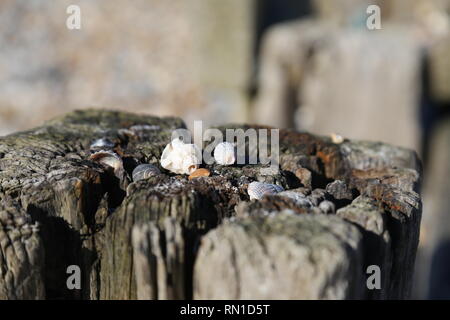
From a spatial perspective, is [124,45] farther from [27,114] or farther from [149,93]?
[27,114]

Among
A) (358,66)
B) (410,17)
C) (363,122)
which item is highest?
(410,17)

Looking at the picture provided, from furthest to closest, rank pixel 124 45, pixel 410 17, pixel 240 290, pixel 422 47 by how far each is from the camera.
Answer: pixel 124 45
pixel 410 17
pixel 422 47
pixel 240 290

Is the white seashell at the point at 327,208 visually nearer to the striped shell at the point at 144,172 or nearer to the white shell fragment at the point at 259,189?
the white shell fragment at the point at 259,189

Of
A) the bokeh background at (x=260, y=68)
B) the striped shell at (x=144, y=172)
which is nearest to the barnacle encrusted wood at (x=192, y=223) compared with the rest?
the striped shell at (x=144, y=172)

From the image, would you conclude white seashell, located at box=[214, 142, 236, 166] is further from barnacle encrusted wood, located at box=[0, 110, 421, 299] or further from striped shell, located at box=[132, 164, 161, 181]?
striped shell, located at box=[132, 164, 161, 181]

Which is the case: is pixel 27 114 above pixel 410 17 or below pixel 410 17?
below
